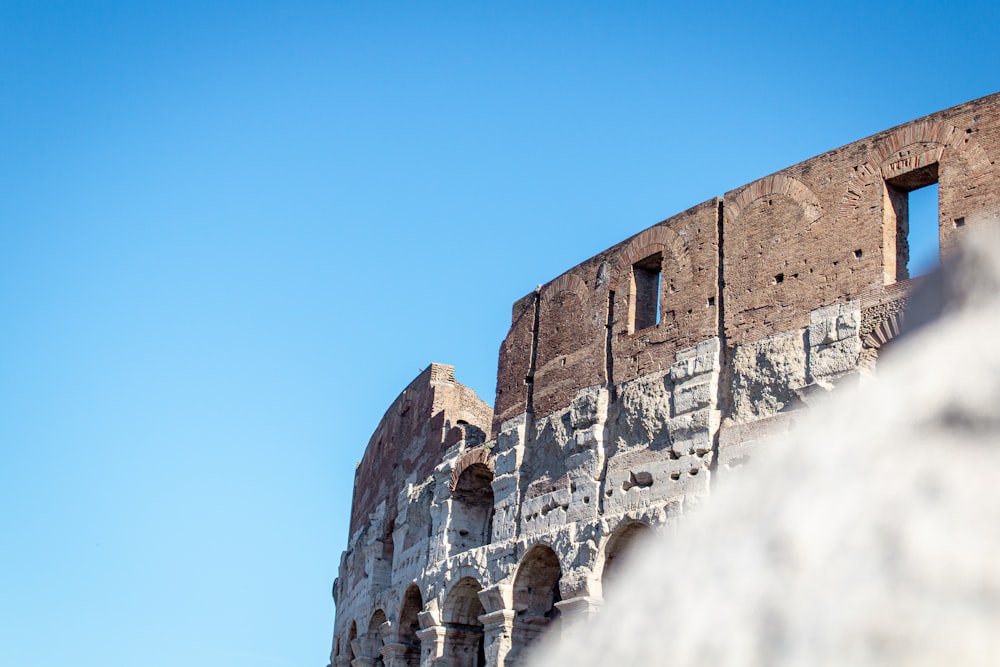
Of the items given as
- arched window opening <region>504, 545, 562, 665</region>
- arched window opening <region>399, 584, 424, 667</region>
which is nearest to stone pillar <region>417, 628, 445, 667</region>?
arched window opening <region>399, 584, 424, 667</region>

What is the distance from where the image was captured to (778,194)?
11.8 metres

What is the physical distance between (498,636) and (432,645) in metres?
1.65

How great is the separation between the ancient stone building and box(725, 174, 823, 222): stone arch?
0.07 feet

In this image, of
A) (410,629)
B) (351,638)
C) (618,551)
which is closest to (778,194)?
(618,551)

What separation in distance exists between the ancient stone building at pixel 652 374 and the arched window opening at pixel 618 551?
16 mm

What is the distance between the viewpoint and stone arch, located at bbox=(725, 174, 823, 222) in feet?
37.6

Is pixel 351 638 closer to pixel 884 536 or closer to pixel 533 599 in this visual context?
pixel 533 599

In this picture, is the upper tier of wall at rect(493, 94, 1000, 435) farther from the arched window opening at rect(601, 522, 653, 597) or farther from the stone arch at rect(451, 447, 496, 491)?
the arched window opening at rect(601, 522, 653, 597)

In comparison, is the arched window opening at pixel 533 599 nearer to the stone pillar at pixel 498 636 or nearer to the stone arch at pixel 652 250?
the stone pillar at pixel 498 636

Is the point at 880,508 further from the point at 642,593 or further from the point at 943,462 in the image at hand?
the point at 642,593

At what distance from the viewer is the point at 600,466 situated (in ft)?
41.7

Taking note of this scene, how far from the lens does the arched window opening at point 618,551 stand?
39.5 feet

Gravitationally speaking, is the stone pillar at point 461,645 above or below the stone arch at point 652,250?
below

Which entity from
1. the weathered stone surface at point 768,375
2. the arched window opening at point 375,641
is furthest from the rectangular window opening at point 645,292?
the arched window opening at point 375,641
